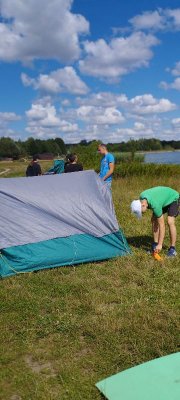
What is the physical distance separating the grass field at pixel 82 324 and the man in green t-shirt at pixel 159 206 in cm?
36

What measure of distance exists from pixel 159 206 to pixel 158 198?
0.12m

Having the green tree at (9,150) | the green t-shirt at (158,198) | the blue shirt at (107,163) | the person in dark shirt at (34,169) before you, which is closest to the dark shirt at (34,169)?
the person in dark shirt at (34,169)

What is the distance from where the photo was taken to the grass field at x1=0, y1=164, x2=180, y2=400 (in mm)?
3471

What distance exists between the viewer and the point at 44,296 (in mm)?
5164

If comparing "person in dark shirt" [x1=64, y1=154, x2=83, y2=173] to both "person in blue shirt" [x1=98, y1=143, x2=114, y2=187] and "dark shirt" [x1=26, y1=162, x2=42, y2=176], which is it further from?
"dark shirt" [x1=26, y1=162, x2=42, y2=176]

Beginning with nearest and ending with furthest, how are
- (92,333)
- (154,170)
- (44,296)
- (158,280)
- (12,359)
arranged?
(12,359) < (92,333) < (44,296) < (158,280) < (154,170)

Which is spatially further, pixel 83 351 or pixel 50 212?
pixel 50 212

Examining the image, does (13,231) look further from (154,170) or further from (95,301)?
(154,170)

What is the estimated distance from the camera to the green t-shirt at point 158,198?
6207mm

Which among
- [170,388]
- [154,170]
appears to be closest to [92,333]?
[170,388]

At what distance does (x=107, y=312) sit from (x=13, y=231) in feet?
6.63

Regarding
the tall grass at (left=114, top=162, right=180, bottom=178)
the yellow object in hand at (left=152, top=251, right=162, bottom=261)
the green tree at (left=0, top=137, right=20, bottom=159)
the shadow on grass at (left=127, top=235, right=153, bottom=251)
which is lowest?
the shadow on grass at (left=127, top=235, right=153, bottom=251)

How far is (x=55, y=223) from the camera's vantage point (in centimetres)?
628

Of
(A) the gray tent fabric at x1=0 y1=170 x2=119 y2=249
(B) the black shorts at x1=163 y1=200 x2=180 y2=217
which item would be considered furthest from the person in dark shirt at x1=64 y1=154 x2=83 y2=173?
(B) the black shorts at x1=163 y1=200 x2=180 y2=217
